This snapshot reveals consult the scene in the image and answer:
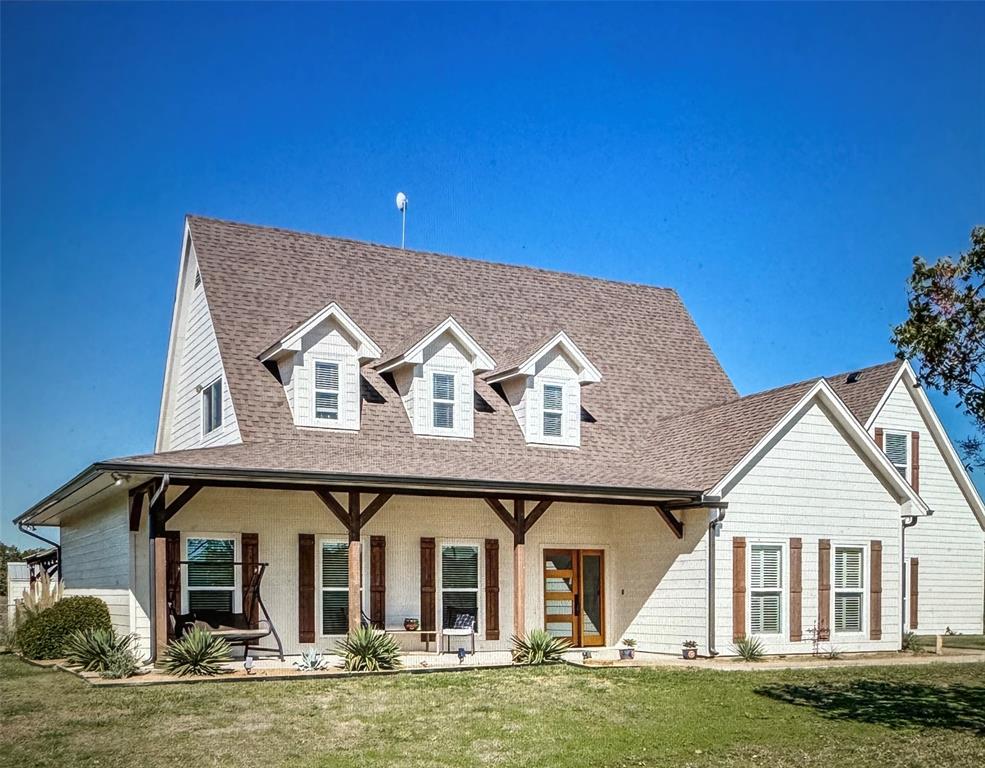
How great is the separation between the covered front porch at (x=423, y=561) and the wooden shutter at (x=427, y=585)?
2 centimetres

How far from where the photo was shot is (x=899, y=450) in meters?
28.6

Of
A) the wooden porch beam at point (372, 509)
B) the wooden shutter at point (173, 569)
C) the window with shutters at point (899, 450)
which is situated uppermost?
the window with shutters at point (899, 450)

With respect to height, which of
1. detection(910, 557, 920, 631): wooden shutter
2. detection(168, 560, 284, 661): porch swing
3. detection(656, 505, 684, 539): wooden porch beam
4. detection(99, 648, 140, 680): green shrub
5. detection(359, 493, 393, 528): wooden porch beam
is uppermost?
detection(359, 493, 393, 528): wooden porch beam

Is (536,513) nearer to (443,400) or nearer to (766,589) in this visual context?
(443,400)

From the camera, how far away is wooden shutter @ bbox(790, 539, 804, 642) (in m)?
21.3

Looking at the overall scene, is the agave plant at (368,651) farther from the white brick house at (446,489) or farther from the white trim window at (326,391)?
the white trim window at (326,391)

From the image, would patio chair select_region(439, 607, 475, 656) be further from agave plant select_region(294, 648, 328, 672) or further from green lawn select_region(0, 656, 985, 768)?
agave plant select_region(294, 648, 328, 672)

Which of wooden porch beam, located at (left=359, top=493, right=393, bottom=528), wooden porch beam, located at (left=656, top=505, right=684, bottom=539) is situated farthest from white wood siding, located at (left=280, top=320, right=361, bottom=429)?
wooden porch beam, located at (left=656, top=505, right=684, bottom=539)

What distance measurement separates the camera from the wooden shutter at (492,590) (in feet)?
72.5

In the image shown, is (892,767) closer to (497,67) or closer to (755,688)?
(755,688)

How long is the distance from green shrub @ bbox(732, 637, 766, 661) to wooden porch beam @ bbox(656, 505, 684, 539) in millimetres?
2194

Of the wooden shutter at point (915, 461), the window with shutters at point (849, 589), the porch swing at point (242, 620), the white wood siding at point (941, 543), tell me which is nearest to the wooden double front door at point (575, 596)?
the window with shutters at point (849, 589)

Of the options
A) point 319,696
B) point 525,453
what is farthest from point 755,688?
point 525,453

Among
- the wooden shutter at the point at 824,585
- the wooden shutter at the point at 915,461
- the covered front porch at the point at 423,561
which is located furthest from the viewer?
the wooden shutter at the point at 915,461
